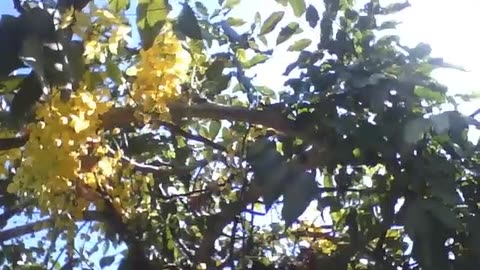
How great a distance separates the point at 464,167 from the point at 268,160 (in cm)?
33

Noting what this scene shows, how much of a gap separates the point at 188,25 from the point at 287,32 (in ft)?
1.51

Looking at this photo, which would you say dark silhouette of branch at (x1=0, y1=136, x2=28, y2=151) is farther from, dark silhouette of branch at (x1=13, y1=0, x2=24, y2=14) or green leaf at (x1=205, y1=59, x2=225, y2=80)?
green leaf at (x1=205, y1=59, x2=225, y2=80)

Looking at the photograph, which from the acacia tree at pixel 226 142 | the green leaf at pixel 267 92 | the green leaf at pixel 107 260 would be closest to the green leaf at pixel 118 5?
the acacia tree at pixel 226 142

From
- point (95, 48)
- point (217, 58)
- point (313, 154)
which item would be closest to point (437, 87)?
point (313, 154)

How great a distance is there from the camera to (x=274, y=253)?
178cm

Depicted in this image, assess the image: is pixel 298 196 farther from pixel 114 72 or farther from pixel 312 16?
pixel 312 16

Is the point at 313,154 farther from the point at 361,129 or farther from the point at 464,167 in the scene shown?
the point at 464,167

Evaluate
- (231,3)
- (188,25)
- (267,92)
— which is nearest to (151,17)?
(188,25)

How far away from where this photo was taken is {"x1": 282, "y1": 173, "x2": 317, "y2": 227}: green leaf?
3.93 feet

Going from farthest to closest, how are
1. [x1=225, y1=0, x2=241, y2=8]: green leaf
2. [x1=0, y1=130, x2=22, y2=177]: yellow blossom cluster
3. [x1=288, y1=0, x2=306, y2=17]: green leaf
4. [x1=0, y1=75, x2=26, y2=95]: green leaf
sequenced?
[x1=225, y1=0, x2=241, y2=8]: green leaf
[x1=0, y1=130, x2=22, y2=177]: yellow blossom cluster
[x1=288, y1=0, x2=306, y2=17]: green leaf
[x1=0, y1=75, x2=26, y2=95]: green leaf

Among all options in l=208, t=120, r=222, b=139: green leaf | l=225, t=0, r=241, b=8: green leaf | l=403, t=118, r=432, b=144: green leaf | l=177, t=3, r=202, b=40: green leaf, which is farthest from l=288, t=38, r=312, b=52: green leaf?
l=177, t=3, r=202, b=40: green leaf

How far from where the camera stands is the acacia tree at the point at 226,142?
46.6 inches

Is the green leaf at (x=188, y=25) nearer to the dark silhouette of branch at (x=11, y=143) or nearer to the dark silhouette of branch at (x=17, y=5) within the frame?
the dark silhouette of branch at (x=17, y=5)

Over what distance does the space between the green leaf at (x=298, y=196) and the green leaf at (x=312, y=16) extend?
39cm
